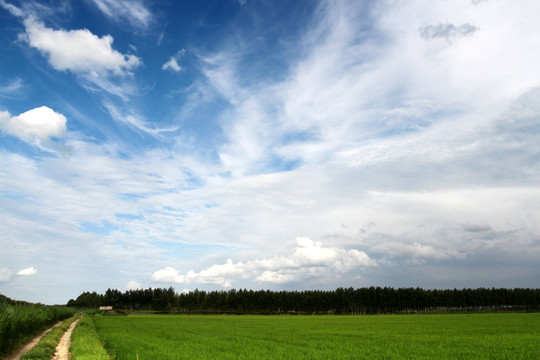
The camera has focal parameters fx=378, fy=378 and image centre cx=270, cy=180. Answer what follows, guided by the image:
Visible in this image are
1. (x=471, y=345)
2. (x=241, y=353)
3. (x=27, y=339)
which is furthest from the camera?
(x=27, y=339)

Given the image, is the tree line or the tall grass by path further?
the tree line

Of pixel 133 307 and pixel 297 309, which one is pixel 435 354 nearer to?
pixel 297 309

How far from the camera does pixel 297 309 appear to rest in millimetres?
144500

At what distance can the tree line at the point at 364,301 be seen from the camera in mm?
144750

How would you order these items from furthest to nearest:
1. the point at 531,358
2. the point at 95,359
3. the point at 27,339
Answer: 1. the point at 27,339
2. the point at 531,358
3. the point at 95,359

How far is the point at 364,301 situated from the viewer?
146250 mm

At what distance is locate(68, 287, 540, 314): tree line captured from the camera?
144750 mm

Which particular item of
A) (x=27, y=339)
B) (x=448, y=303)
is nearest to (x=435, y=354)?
(x=27, y=339)

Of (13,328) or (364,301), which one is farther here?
(364,301)

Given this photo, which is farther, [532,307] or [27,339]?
[532,307]

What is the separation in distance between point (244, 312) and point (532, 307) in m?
113

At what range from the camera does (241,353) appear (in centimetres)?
2395

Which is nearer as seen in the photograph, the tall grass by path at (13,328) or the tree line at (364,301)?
the tall grass by path at (13,328)

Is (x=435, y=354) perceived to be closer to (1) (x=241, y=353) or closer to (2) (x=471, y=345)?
(2) (x=471, y=345)
